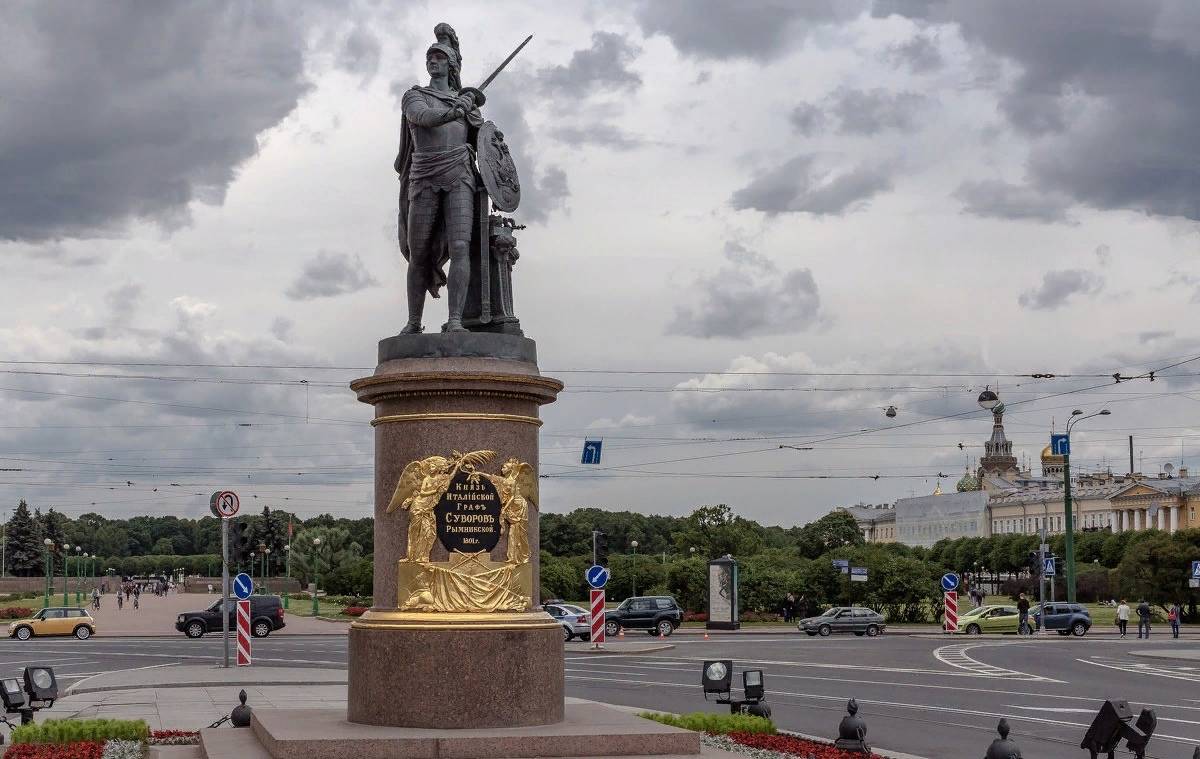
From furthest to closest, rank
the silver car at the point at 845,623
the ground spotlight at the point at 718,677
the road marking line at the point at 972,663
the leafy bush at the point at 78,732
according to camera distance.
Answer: the silver car at the point at 845,623, the road marking line at the point at 972,663, the ground spotlight at the point at 718,677, the leafy bush at the point at 78,732

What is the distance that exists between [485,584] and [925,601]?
66.0m

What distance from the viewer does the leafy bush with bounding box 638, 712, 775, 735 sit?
630 inches

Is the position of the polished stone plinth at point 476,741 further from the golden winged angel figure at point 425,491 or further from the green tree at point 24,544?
the green tree at point 24,544

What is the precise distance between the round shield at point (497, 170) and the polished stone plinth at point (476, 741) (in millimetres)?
5311

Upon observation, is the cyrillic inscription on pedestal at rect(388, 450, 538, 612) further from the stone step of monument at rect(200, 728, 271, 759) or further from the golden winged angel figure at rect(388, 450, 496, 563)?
the stone step of monument at rect(200, 728, 271, 759)

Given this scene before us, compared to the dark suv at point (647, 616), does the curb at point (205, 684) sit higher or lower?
higher

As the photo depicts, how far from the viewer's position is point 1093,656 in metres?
44.6

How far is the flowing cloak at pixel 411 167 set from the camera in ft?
49.0

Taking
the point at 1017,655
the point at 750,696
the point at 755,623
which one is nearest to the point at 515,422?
the point at 750,696

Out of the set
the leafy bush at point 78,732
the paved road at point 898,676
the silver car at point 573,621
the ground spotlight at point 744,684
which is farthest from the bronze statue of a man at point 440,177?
the silver car at point 573,621

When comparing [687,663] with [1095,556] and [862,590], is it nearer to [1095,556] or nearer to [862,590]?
[862,590]

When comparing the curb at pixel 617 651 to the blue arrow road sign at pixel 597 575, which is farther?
the curb at pixel 617 651

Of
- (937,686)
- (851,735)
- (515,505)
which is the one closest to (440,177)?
(515,505)

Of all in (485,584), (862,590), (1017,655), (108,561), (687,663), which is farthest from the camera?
(108,561)
